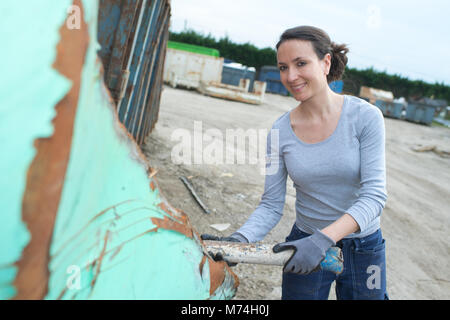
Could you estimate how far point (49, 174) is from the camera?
54 centimetres

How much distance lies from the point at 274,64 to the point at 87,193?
25827mm

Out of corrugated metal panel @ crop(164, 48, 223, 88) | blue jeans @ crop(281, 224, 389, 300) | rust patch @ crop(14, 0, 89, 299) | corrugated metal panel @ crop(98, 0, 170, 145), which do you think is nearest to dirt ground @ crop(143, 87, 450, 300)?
blue jeans @ crop(281, 224, 389, 300)

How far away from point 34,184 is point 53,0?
288 mm

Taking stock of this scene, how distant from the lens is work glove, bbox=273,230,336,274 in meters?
1.32

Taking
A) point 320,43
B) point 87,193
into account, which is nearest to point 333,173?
point 320,43

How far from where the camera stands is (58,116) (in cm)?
54

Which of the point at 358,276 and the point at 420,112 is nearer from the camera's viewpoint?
the point at 358,276

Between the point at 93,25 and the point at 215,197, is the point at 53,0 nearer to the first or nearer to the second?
the point at 93,25

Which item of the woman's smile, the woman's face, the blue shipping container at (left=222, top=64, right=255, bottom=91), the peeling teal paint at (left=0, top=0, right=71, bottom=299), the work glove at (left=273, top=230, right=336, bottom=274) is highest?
the blue shipping container at (left=222, top=64, right=255, bottom=91)

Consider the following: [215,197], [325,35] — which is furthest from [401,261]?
[325,35]

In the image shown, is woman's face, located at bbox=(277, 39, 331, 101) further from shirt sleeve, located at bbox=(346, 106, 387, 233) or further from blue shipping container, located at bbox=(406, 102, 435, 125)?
blue shipping container, located at bbox=(406, 102, 435, 125)

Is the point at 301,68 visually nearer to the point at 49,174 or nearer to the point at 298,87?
the point at 298,87

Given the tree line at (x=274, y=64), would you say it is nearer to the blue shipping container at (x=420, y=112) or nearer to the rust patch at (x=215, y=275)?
the blue shipping container at (x=420, y=112)

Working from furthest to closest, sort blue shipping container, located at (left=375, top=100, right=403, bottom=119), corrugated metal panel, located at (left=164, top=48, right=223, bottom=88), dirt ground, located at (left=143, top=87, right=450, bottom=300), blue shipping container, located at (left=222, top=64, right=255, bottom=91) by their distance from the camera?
blue shipping container, located at (left=375, top=100, right=403, bottom=119) < blue shipping container, located at (left=222, top=64, right=255, bottom=91) < corrugated metal panel, located at (left=164, top=48, right=223, bottom=88) < dirt ground, located at (left=143, top=87, right=450, bottom=300)
